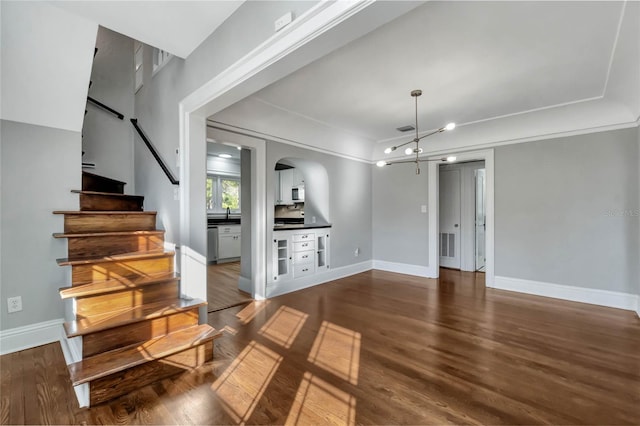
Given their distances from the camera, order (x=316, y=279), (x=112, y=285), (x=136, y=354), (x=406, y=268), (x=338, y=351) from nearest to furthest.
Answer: (x=136, y=354), (x=112, y=285), (x=338, y=351), (x=316, y=279), (x=406, y=268)

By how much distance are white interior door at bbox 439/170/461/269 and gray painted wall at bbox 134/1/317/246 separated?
5117mm

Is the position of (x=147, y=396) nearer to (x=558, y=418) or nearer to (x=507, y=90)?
(x=558, y=418)

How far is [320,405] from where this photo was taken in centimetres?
176

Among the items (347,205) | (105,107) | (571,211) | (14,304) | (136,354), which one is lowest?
(136,354)

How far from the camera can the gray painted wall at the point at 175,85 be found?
1.79 meters

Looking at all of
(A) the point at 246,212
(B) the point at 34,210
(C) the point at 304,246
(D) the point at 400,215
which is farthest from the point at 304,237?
(B) the point at 34,210

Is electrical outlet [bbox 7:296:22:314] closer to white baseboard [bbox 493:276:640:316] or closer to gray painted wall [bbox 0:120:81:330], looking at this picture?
gray painted wall [bbox 0:120:81:330]

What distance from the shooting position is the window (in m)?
7.34

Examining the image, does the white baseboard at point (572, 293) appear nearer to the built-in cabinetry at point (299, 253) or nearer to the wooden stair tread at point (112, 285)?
the built-in cabinetry at point (299, 253)

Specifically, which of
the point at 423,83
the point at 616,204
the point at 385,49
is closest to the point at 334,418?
the point at 385,49

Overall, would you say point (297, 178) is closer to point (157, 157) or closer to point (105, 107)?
point (105, 107)

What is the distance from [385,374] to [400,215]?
379cm

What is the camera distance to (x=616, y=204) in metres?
3.59

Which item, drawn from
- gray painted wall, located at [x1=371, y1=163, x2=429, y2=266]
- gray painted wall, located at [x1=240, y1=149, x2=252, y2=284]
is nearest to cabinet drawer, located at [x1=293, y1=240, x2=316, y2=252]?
gray painted wall, located at [x1=240, y1=149, x2=252, y2=284]
